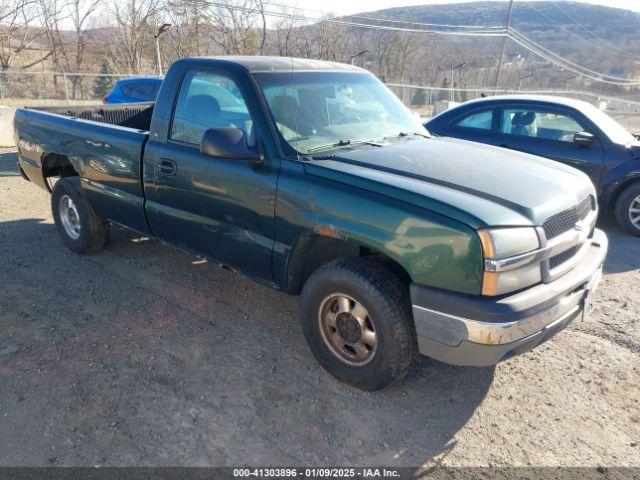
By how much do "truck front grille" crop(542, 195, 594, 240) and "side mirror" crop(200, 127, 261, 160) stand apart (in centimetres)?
185

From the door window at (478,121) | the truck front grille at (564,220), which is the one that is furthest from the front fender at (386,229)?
the door window at (478,121)

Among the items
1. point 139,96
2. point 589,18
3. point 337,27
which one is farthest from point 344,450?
point 589,18

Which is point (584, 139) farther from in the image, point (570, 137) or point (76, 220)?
point (76, 220)

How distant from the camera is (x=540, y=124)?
265 inches

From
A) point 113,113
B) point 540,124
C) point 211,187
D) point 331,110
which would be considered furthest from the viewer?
point 540,124

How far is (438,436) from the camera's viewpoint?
9.37ft

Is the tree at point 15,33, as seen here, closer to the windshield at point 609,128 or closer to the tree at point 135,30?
the tree at point 135,30

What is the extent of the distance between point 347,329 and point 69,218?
12.0ft

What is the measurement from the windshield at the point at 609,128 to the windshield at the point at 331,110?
3537mm

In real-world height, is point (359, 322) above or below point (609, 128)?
below

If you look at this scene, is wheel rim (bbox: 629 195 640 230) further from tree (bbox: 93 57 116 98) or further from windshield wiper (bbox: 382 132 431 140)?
tree (bbox: 93 57 116 98)

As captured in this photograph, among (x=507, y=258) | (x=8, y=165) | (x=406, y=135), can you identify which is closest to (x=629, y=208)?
(x=406, y=135)

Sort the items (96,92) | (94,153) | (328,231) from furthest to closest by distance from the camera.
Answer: (96,92) → (94,153) → (328,231)

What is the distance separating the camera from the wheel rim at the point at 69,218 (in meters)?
5.26
